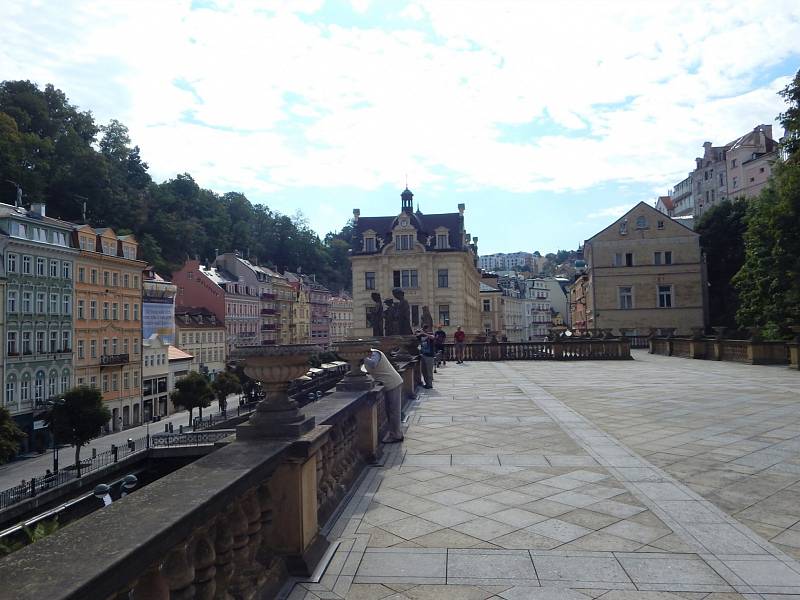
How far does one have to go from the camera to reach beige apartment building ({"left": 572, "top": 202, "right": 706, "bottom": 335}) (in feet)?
165

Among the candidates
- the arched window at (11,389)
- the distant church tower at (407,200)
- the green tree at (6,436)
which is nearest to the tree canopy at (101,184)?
the arched window at (11,389)

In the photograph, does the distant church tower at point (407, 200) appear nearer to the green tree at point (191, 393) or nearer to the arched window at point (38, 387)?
the green tree at point (191, 393)

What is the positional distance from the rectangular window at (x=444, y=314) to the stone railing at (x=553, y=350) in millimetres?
24767

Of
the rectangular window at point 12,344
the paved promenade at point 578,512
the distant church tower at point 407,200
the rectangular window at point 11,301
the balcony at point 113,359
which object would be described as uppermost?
the distant church tower at point 407,200

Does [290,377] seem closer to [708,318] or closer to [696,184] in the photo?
[708,318]

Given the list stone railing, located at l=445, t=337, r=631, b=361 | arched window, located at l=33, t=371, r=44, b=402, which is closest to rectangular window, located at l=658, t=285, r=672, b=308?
stone railing, located at l=445, t=337, r=631, b=361

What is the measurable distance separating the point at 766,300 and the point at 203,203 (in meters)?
82.2

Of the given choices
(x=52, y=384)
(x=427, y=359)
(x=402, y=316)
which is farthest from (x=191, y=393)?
(x=427, y=359)

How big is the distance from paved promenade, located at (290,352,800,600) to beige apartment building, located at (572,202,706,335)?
42356 mm

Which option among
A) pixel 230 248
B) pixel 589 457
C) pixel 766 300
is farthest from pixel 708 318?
pixel 230 248

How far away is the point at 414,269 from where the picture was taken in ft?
189

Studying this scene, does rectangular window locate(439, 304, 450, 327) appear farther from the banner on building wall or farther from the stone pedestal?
the stone pedestal

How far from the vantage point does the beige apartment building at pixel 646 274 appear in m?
50.3

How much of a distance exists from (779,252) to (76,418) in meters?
36.6
